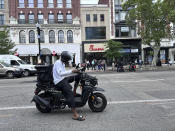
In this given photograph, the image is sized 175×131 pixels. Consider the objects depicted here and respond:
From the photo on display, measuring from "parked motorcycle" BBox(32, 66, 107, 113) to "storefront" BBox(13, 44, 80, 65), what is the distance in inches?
1058

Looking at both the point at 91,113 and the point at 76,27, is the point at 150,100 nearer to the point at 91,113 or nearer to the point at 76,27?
the point at 91,113

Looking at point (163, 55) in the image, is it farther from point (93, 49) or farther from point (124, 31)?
point (93, 49)

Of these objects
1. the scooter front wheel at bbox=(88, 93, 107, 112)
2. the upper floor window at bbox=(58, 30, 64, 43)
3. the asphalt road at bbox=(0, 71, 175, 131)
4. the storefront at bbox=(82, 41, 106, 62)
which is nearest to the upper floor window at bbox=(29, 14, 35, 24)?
the upper floor window at bbox=(58, 30, 64, 43)

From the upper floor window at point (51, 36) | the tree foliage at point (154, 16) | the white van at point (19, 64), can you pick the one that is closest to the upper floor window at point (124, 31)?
the tree foliage at point (154, 16)

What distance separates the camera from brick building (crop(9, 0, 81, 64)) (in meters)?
31.5

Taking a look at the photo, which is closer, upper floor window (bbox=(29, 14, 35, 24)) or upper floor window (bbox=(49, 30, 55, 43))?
upper floor window (bbox=(29, 14, 35, 24))

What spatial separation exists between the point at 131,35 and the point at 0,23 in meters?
24.5

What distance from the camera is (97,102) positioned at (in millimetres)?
5102

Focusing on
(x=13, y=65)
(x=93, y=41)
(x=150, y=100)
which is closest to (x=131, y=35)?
(x=93, y=41)

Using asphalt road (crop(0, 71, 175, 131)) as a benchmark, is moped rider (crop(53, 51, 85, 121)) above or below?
above

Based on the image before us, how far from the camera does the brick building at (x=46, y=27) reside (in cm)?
3145

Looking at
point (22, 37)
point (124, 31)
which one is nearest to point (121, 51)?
point (124, 31)

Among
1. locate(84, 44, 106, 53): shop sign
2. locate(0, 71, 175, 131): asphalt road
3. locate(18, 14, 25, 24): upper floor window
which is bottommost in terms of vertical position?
locate(0, 71, 175, 131): asphalt road

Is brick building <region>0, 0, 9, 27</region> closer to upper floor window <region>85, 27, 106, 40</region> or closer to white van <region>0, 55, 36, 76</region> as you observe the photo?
upper floor window <region>85, 27, 106, 40</region>
